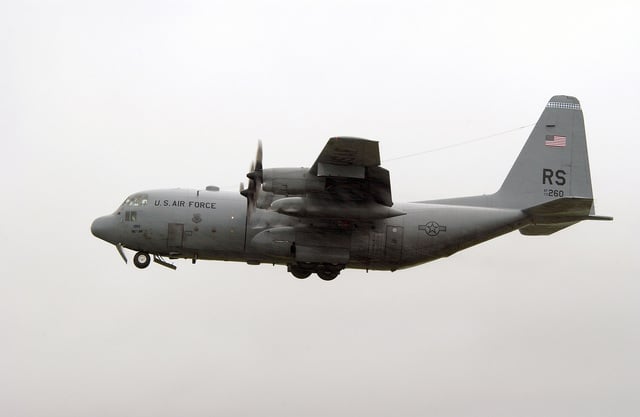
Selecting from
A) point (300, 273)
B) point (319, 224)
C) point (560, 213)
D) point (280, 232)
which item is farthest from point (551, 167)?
point (280, 232)

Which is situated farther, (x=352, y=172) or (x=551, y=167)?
(x=551, y=167)

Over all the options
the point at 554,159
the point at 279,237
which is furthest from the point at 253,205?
the point at 554,159

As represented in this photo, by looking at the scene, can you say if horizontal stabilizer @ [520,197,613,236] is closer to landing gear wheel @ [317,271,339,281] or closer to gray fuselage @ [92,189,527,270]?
gray fuselage @ [92,189,527,270]

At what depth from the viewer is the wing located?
798 inches

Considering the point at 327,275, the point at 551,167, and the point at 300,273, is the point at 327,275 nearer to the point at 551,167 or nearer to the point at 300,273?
the point at 300,273

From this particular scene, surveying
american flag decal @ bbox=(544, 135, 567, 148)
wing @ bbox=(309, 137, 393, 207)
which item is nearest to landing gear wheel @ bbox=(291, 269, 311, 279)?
wing @ bbox=(309, 137, 393, 207)

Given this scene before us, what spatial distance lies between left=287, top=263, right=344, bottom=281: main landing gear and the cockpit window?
443 cm

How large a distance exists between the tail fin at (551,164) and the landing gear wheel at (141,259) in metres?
10.1

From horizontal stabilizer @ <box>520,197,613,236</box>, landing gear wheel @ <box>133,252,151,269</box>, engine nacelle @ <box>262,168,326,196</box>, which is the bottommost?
landing gear wheel @ <box>133,252,151,269</box>

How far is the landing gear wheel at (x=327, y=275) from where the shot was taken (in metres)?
24.0

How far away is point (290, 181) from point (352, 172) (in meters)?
1.58

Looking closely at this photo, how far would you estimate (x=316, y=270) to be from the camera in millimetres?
23938

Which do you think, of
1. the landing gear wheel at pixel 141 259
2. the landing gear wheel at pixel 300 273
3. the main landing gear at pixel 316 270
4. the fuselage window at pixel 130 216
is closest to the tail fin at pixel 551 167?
the main landing gear at pixel 316 270

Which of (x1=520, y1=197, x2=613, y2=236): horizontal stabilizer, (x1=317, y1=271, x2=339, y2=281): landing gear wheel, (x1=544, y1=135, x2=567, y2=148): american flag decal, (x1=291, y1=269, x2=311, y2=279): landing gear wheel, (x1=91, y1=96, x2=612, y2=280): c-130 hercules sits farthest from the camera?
(x1=544, y1=135, x2=567, y2=148): american flag decal
